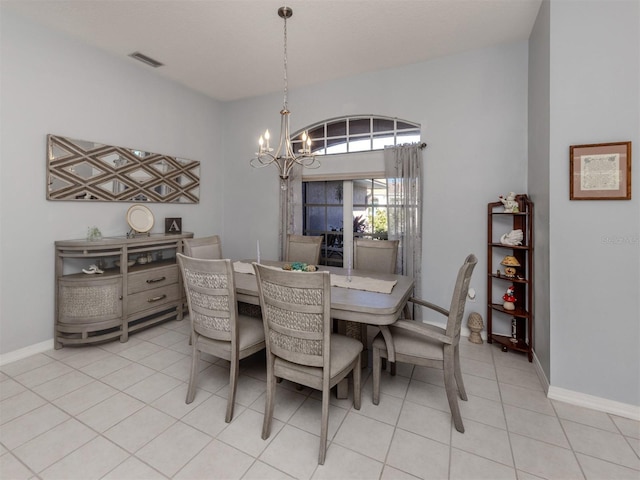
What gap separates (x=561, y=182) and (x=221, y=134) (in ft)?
14.5

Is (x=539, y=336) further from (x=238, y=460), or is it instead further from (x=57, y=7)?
(x=57, y=7)

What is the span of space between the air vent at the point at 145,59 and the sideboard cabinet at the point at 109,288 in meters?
2.02

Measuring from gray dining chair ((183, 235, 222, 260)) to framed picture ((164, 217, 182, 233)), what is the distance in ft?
2.91

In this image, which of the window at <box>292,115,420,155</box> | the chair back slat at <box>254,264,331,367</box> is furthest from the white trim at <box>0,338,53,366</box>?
the window at <box>292,115,420,155</box>

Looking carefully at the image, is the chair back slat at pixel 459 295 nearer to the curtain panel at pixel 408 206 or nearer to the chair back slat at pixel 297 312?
the chair back slat at pixel 297 312

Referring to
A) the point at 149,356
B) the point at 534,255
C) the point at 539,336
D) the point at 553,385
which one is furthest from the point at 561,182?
the point at 149,356

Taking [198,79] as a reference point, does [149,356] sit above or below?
below

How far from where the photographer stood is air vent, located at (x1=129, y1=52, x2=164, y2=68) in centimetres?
324

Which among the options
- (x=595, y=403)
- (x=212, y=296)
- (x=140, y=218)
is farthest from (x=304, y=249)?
(x=595, y=403)

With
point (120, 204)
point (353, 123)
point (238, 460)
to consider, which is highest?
point (353, 123)

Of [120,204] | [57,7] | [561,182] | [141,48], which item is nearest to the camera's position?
[561,182]

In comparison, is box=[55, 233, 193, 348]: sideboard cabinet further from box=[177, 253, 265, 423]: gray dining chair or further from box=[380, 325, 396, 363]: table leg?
box=[380, 325, 396, 363]: table leg

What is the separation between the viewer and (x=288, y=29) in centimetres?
276

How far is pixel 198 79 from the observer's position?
12.7 feet
